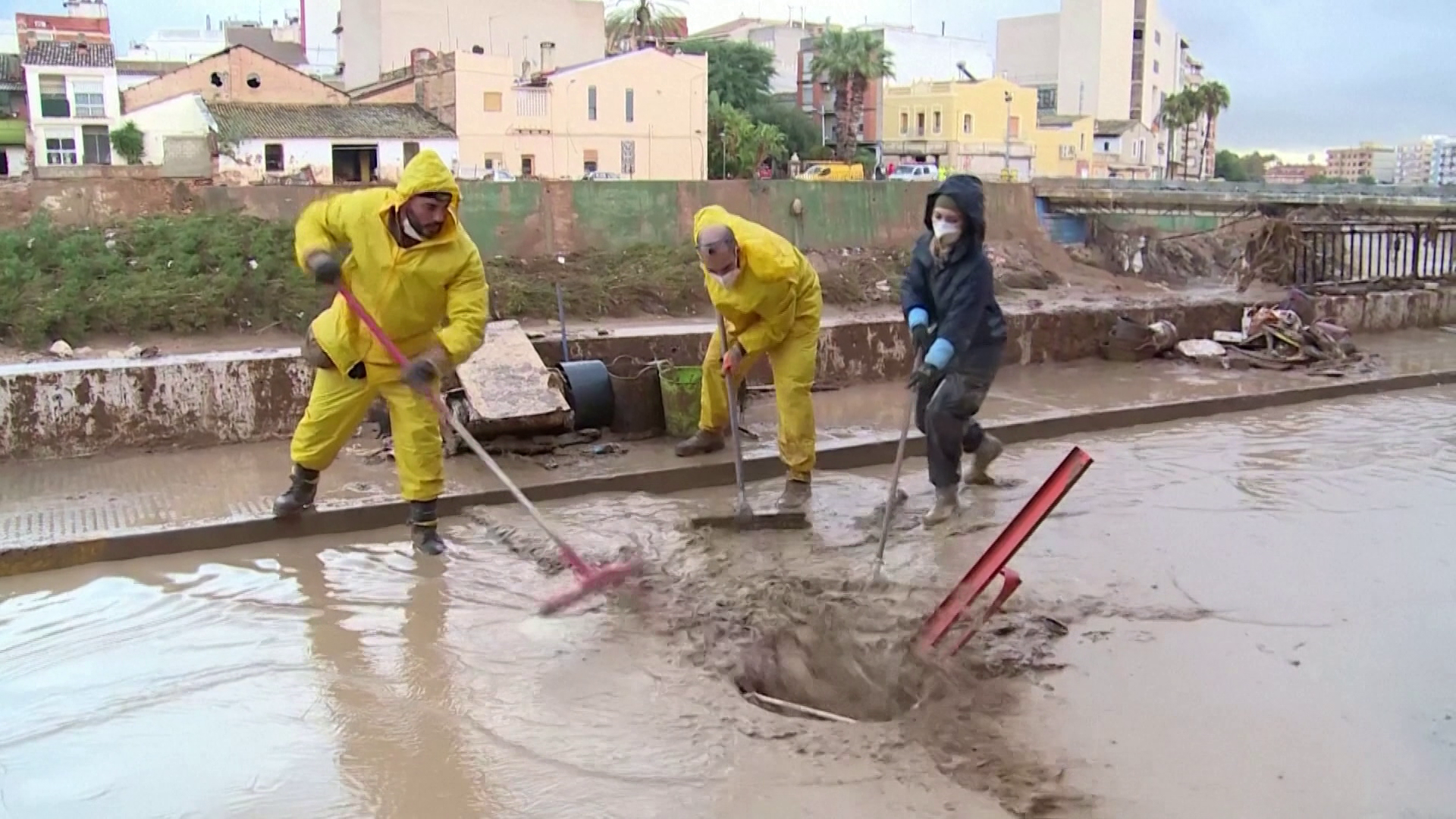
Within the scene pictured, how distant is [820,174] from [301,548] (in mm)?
40512

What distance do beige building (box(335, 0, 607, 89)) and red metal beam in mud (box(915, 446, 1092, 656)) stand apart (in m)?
44.7

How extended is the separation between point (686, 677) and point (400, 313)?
203 centimetres

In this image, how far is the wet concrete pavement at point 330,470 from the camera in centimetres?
534

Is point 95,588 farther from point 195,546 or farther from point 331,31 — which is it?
point 331,31

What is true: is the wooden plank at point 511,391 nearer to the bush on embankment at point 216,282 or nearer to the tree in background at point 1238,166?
the bush on embankment at point 216,282

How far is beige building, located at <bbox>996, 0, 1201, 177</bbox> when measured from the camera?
80.6 metres

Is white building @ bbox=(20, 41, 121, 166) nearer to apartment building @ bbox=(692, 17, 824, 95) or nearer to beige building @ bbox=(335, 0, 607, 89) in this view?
beige building @ bbox=(335, 0, 607, 89)

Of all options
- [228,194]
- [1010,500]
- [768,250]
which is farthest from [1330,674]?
[228,194]

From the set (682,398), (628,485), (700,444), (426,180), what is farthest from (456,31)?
(426,180)

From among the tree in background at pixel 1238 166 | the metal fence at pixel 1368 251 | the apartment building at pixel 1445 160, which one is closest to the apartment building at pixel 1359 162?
the tree in background at pixel 1238 166

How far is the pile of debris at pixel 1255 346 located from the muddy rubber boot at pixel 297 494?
23.4ft

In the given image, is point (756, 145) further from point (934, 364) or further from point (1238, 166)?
point (1238, 166)

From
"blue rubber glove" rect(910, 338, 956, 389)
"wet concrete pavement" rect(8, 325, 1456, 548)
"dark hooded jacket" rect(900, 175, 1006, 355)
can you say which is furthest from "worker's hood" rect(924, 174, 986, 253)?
"wet concrete pavement" rect(8, 325, 1456, 548)

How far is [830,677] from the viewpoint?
3.93m
